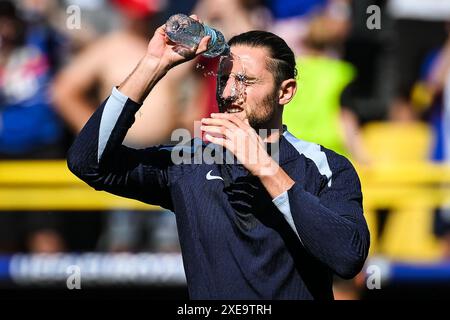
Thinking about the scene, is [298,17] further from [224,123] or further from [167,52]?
[224,123]

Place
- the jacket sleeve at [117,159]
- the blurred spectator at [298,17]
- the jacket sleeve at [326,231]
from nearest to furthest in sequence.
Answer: the jacket sleeve at [326,231]
the jacket sleeve at [117,159]
the blurred spectator at [298,17]

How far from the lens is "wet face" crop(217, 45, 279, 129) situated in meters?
3.09

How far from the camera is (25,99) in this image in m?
6.82

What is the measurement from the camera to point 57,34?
691 cm

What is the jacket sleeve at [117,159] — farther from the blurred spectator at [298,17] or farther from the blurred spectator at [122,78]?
the blurred spectator at [298,17]

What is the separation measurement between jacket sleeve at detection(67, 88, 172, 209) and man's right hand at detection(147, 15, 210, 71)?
163 mm

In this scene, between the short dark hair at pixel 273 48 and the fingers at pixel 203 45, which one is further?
the short dark hair at pixel 273 48

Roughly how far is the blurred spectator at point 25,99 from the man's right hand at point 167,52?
3.77m

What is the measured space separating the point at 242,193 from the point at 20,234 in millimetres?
4118

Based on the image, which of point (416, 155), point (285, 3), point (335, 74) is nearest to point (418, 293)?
point (416, 155)

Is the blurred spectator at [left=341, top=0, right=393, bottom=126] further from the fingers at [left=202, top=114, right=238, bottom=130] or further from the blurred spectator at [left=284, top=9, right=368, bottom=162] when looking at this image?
the fingers at [left=202, top=114, right=238, bottom=130]

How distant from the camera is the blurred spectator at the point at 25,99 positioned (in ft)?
22.4

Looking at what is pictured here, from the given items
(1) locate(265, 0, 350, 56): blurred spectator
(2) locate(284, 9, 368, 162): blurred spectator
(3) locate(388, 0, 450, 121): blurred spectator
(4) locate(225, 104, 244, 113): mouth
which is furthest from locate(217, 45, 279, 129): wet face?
(3) locate(388, 0, 450, 121): blurred spectator

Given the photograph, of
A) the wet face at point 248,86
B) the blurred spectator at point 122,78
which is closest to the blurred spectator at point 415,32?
the blurred spectator at point 122,78
